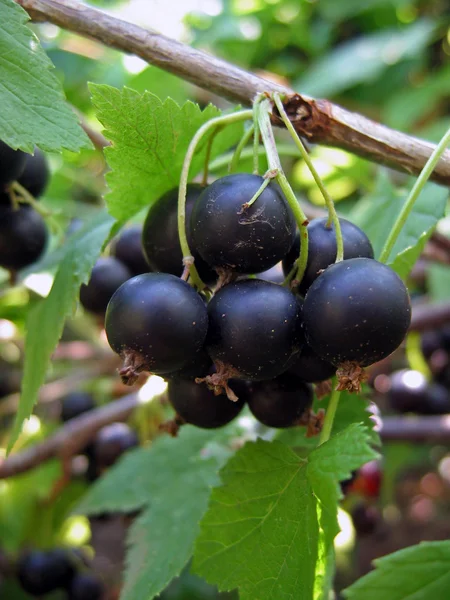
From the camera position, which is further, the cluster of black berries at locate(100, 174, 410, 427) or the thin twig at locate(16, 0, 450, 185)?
the thin twig at locate(16, 0, 450, 185)

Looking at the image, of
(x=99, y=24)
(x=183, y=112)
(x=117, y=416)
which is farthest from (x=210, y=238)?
(x=117, y=416)

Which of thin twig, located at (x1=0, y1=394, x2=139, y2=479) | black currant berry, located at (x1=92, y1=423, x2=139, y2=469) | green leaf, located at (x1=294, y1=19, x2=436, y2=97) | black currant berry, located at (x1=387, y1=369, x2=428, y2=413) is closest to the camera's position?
thin twig, located at (x1=0, y1=394, x2=139, y2=479)

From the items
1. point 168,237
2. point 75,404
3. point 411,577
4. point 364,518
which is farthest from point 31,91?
point 364,518

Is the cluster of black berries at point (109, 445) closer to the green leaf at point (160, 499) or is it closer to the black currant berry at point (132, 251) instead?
the green leaf at point (160, 499)

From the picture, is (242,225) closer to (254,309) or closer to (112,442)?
(254,309)

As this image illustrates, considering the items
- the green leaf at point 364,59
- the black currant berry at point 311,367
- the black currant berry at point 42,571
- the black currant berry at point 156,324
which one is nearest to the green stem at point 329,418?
the black currant berry at point 311,367

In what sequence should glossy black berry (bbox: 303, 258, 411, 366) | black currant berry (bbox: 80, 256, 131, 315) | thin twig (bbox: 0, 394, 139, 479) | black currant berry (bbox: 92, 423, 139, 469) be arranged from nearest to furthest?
glossy black berry (bbox: 303, 258, 411, 366), black currant berry (bbox: 80, 256, 131, 315), thin twig (bbox: 0, 394, 139, 479), black currant berry (bbox: 92, 423, 139, 469)

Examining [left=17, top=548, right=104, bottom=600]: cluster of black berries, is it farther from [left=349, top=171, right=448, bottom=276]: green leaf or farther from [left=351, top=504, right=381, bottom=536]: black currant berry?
[left=349, top=171, right=448, bottom=276]: green leaf

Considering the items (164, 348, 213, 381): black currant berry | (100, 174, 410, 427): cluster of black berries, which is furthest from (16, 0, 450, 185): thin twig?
(164, 348, 213, 381): black currant berry
